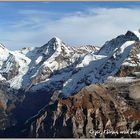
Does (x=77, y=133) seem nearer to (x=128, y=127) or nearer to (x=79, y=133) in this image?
(x=79, y=133)

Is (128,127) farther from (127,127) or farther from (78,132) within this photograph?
(78,132)

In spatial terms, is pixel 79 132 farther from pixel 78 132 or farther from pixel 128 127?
pixel 128 127

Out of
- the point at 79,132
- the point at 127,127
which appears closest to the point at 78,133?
the point at 79,132

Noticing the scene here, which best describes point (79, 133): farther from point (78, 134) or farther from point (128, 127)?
point (128, 127)

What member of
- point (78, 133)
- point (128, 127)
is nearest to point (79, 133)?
point (78, 133)

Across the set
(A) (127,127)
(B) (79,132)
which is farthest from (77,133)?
(A) (127,127)
